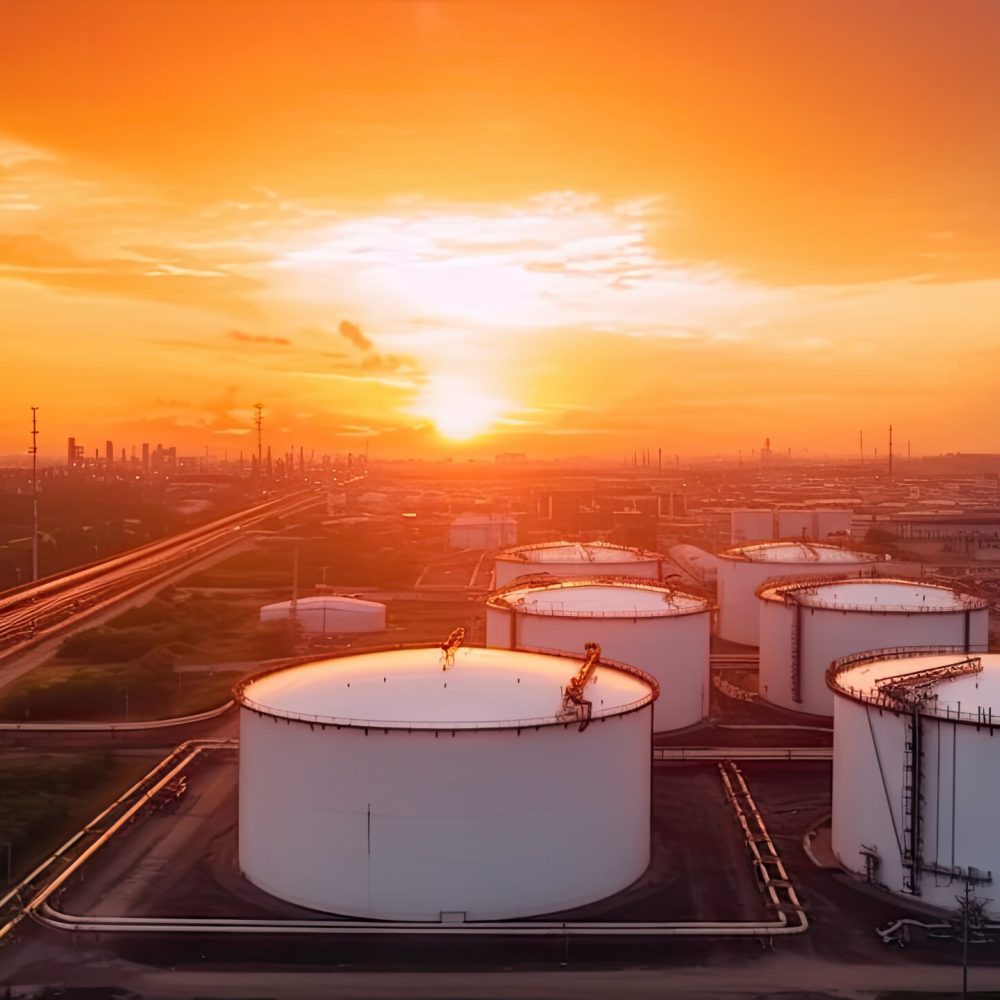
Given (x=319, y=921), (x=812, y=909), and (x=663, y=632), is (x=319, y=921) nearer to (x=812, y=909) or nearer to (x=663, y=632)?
(x=812, y=909)

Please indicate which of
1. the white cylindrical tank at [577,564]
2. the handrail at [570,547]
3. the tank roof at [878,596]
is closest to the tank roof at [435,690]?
the tank roof at [878,596]

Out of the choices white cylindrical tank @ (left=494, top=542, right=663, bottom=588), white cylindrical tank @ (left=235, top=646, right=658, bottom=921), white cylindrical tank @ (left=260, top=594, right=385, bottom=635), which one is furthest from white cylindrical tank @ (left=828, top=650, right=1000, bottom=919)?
white cylindrical tank @ (left=260, top=594, right=385, bottom=635)

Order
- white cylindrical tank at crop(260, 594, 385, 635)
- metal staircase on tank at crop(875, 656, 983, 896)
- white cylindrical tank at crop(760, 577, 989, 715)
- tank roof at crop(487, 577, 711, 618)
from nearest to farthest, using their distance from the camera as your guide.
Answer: metal staircase on tank at crop(875, 656, 983, 896), tank roof at crop(487, 577, 711, 618), white cylindrical tank at crop(760, 577, 989, 715), white cylindrical tank at crop(260, 594, 385, 635)

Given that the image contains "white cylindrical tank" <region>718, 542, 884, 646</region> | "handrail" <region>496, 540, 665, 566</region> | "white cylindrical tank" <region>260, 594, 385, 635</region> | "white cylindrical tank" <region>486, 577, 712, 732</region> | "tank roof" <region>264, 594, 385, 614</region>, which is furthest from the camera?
"tank roof" <region>264, 594, 385, 614</region>

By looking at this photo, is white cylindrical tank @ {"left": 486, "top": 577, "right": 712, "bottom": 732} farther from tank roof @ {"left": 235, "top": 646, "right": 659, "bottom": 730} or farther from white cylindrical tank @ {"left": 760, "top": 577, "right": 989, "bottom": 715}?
tank roof @ {"left": 235, "top": 646, "right": 659, "bottom": 730}

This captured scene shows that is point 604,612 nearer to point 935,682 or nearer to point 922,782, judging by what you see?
point 935,682

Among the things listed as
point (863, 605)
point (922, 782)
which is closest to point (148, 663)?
point (863, 605)

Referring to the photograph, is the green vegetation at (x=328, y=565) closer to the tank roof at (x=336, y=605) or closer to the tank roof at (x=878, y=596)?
the tank roof at (x=336, y=605)
